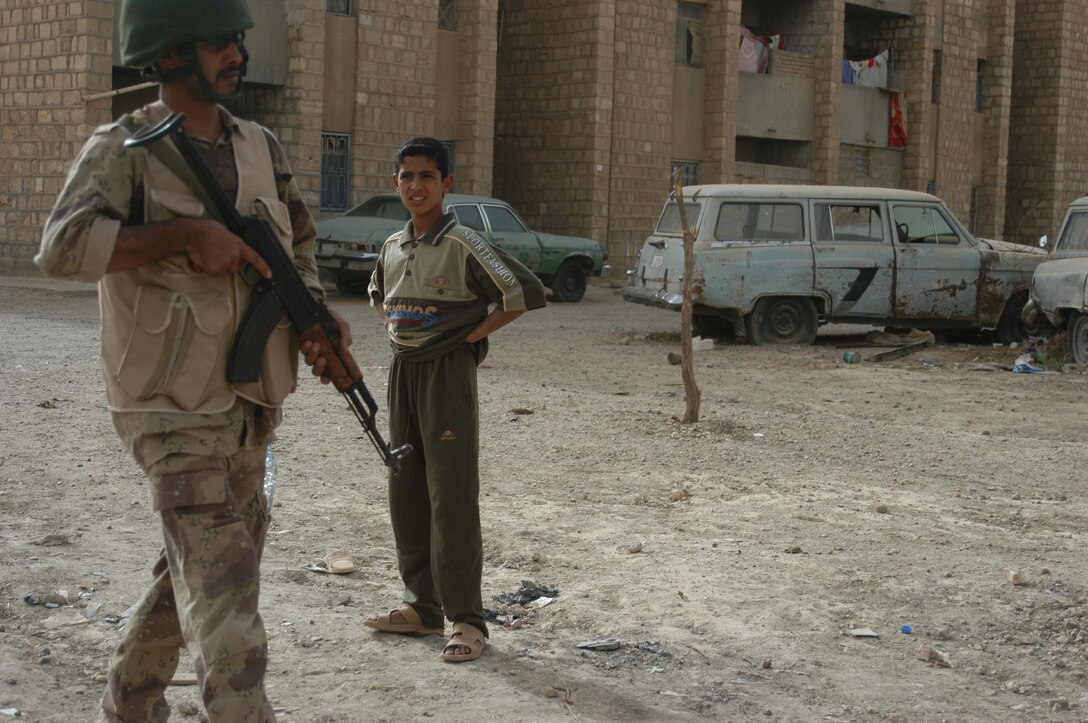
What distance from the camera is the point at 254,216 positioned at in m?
3.03

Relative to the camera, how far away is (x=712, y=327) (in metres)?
15.1

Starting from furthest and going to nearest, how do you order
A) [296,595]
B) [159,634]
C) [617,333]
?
[617,333] → [296,595] → [159,634]

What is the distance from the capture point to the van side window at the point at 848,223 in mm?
13953

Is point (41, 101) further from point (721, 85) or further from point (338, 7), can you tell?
point (721, 85)

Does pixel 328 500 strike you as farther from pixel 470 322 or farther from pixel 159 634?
pixel 159 634

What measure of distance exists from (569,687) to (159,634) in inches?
54.0

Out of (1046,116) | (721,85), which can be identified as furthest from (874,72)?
(1046,116)

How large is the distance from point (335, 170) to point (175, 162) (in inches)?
730

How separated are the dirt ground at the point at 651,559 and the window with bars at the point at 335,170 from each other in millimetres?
10824

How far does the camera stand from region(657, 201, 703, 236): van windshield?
14062 mm

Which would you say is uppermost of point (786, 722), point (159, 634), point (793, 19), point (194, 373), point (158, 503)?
point (793, 19)

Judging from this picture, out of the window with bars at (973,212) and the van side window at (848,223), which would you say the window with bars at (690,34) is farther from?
Result: the van side window at (848,223)

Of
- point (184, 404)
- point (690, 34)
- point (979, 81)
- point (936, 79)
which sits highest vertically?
point (979, 81)

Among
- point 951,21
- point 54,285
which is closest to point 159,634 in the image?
point 54,285
